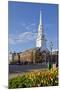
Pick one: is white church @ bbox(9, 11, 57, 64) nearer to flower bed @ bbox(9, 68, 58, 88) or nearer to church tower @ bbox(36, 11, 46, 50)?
church tower @ bbox(36, 11, 46, 50)

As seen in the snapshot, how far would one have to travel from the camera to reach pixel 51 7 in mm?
3268

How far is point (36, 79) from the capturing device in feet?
10.5

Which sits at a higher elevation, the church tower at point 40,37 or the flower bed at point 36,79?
the church tower at point 40,37

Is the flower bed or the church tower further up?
the church tower

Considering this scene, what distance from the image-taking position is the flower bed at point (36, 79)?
10.2 feet

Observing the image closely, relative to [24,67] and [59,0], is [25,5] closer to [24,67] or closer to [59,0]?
[59,0]

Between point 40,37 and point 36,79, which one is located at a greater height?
point 40,37

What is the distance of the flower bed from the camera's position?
310cm

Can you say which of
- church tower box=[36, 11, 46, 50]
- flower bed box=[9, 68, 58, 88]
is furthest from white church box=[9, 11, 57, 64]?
flower bed box=[9, 68, 58, 88]

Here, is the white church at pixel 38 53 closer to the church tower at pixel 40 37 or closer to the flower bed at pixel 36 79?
the church tower at pixel 40 37

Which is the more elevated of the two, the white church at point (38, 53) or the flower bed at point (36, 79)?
the white church at point (38, 53)

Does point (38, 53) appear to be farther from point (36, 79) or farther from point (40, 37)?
point (36, 79)

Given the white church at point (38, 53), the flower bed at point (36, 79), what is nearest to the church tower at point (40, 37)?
the white church at point (38, 53)

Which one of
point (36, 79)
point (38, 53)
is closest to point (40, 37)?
point (38, 53)
